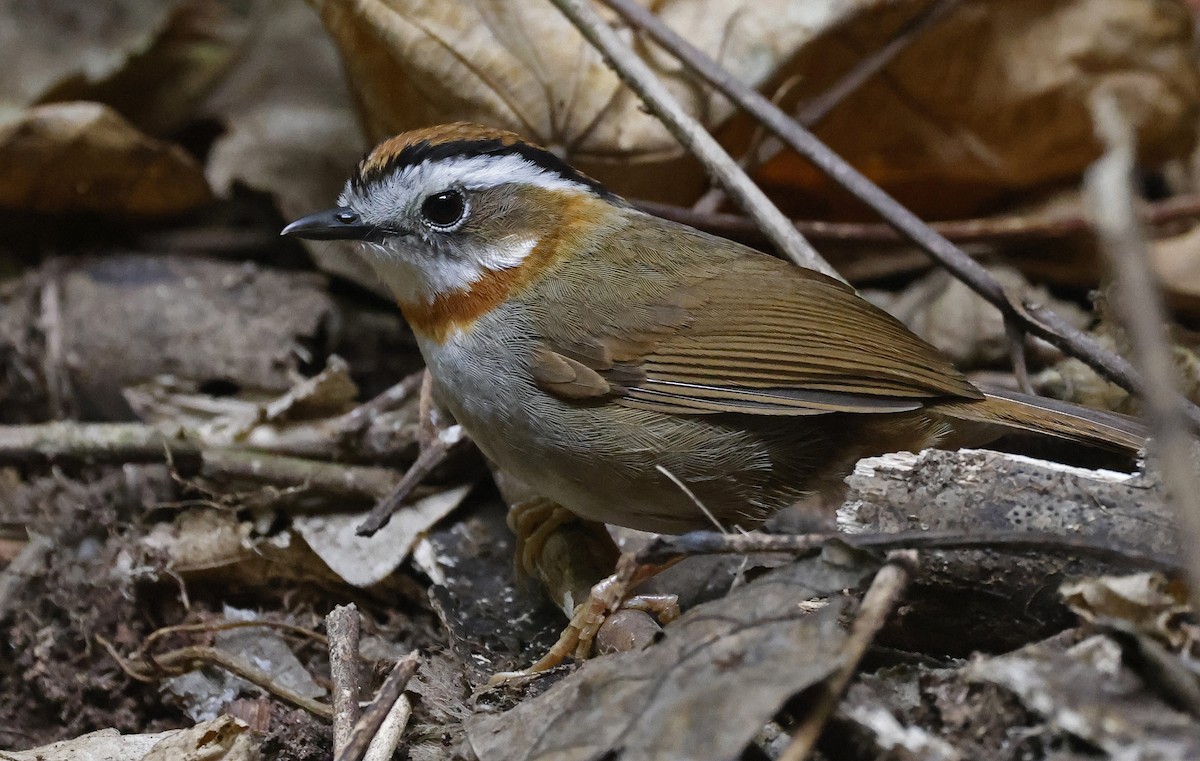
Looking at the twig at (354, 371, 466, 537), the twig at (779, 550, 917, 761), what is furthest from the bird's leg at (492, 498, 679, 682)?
the twig at (779, 550, 917, 761)

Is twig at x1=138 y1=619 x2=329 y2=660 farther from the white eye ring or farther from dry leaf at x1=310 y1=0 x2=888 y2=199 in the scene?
dry leaf at x1=310 y1=0 x2=888 y2=199

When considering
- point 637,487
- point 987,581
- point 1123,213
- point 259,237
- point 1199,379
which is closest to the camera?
point 1123,213

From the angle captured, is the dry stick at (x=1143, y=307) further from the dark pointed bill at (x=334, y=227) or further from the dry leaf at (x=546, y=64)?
the dry leaf at (x=546, y=64)

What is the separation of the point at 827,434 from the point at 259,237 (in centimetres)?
280

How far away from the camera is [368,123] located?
4168mm

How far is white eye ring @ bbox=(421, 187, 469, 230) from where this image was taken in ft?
9.79

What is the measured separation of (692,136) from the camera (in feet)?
11.2

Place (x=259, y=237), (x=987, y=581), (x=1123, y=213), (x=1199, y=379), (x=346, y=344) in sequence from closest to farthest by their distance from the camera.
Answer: (x=1123, y=213), (x=987, y=581), (x=1199, y=379), (x=346, y=344), (x=259, y=237)

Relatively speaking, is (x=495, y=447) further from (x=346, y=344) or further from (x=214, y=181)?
(x=214, y=181)

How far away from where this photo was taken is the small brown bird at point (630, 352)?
2740mm

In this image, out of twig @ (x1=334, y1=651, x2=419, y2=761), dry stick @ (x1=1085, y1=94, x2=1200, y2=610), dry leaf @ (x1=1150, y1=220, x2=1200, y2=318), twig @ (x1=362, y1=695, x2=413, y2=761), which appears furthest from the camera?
dry leaf @ (x1=1150, y1=220, x2=1200, y2=318)

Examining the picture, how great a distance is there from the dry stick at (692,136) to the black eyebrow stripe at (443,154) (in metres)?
0.53

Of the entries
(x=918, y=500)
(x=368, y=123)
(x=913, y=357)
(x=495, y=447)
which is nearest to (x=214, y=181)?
(x=368, y=123)

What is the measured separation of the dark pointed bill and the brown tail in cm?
174
